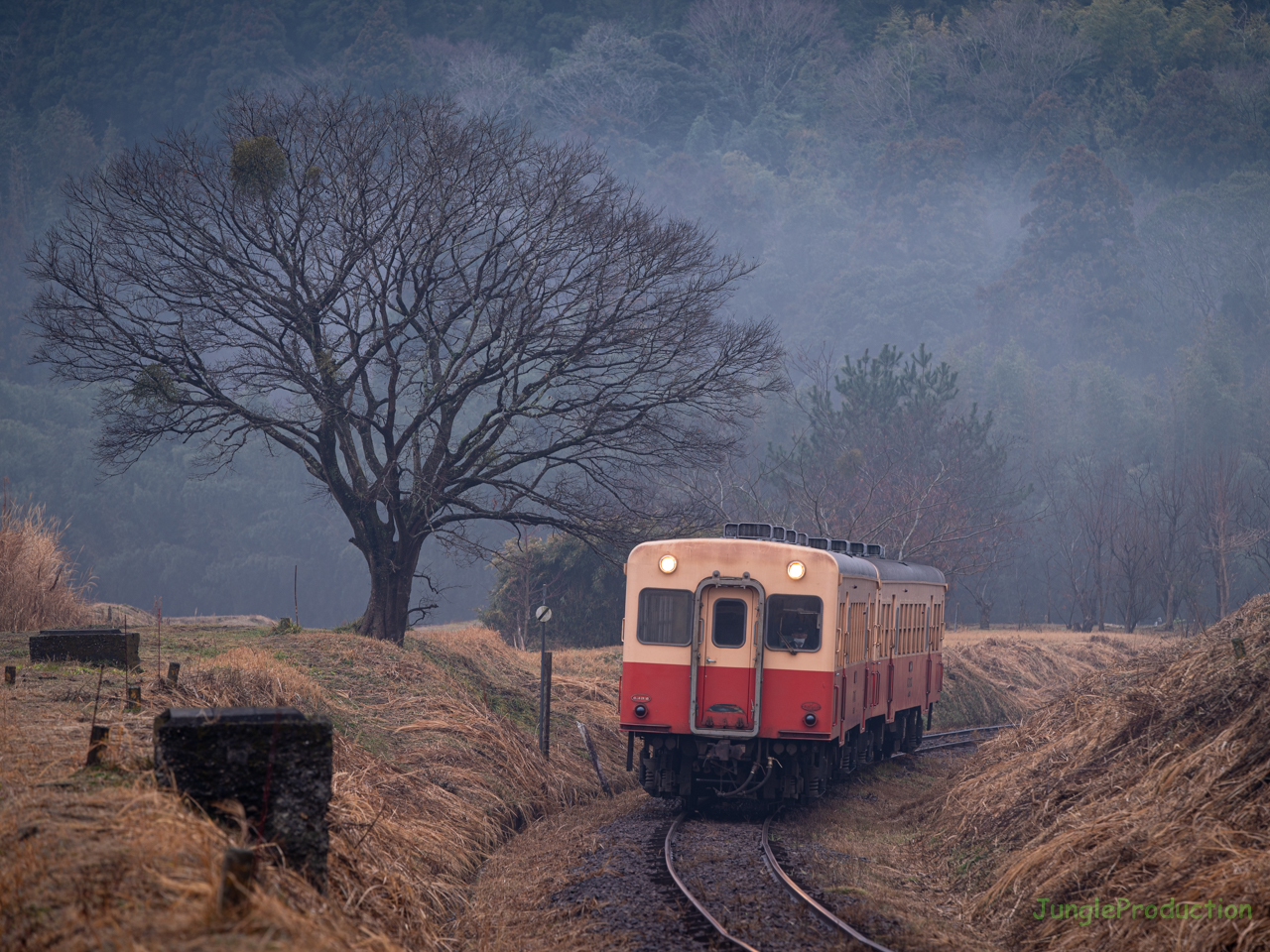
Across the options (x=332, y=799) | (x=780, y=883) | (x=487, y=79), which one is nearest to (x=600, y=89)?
(x=487, y=79)

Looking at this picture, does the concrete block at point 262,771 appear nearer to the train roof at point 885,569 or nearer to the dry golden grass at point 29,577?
the train roof at point 885,569

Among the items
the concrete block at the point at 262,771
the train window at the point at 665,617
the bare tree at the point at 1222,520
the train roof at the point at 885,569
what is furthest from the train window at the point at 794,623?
the bare tree at the point at 1222,520

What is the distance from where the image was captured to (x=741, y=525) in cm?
1394

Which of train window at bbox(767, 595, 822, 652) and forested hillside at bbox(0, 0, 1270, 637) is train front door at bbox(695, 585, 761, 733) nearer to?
train window at bbox(767, 595, 822, 652)

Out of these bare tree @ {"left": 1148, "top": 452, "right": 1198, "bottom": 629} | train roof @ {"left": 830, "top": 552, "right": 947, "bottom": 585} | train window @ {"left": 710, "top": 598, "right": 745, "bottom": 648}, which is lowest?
train window @ {"left": 710, "top": 598, "right": 745, "bottom": 648}

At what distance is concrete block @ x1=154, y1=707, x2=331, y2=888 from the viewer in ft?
18.5

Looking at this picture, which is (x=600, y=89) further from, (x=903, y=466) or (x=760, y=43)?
(x=903, y=466)

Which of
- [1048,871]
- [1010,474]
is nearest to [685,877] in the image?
[1048,871]

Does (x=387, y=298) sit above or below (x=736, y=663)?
above

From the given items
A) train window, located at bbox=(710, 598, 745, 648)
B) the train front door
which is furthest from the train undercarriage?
train window, located at bbox=(710, 598, 745, 648)

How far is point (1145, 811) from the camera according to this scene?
7.91 m

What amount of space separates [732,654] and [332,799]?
6002 millimetres

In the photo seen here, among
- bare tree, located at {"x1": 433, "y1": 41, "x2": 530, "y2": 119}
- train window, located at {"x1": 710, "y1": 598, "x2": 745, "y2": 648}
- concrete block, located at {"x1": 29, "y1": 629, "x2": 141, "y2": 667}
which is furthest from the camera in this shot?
bare tree, located at {"x1": 433, "y1": 41, "x2": 530, "y2": 119}

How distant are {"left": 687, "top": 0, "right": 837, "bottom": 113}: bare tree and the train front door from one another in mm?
118569
